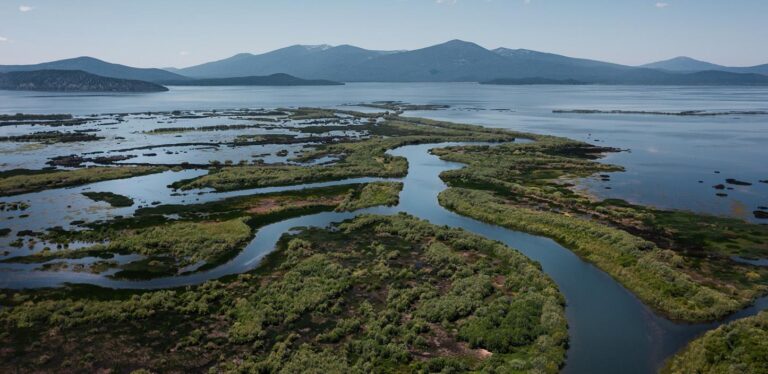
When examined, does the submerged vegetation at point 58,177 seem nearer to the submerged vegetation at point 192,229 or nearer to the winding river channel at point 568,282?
the winding river channel at point 568,282

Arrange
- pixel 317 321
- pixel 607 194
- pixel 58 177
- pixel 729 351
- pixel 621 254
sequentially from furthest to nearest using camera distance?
pixel 58 177, pixel 607 194, pixel 621 254, pixel 317 321, pixel 729 351

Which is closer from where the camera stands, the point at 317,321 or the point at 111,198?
the point at 317,321

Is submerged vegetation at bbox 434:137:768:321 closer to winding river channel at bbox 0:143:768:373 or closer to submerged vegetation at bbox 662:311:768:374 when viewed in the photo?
winding river channel at bbox 0:143:768:373

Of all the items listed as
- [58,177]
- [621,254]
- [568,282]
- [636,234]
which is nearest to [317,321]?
[568,282]


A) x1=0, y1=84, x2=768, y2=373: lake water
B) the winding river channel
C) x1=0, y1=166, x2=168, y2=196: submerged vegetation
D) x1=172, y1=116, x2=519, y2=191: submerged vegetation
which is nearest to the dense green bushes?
the winding river channel

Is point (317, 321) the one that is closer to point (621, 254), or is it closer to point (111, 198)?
point (621, 254)

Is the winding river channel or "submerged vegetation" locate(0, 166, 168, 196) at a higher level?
"submerged vegetation" locate(0, 166, 168, 196)

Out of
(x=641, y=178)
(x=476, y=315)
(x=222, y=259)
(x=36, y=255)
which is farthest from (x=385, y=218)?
(x=641, y=178)
